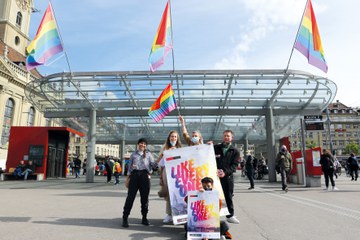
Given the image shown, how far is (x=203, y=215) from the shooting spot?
4.24 m

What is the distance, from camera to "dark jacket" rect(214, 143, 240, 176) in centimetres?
555

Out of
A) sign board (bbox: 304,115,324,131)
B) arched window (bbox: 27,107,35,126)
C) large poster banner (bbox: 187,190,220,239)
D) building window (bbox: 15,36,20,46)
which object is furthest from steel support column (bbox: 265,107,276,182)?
building window (bbox: 15,36,20,46)

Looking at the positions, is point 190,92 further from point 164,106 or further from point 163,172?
point 163,172

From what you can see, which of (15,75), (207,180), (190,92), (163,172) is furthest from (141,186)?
(15,75)

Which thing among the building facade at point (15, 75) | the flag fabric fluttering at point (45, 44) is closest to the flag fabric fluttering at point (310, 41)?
the flag fabric fluttering at point (45, 44)

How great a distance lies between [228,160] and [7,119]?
156ft

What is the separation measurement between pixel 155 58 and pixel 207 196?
27.6ft

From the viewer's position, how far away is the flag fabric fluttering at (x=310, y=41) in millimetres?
11422

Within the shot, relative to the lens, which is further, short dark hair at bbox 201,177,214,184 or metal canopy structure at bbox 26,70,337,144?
metal canopy structure at bbox 26,70,337,144

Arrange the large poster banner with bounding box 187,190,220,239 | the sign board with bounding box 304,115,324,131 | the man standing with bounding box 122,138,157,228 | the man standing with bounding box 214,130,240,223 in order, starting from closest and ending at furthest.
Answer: the large poster banner with bounding box 187,190,220,239, the man standing with bounding box 122,138,157,228, the man standing with bounding box 214,130,240,223, the sign board with bounding box 304,115,324,131

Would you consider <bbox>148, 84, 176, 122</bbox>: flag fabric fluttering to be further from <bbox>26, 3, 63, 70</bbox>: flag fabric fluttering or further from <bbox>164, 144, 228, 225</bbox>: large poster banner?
<bbox>164, 144, 228, 225</bbox>: large poster banner

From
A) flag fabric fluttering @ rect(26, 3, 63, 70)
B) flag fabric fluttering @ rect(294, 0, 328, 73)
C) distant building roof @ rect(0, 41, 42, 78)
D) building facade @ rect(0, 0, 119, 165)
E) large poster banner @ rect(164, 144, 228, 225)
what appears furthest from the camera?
distant building roof @ rect(0, 41, 42, 78)

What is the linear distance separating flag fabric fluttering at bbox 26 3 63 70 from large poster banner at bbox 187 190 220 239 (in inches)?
366

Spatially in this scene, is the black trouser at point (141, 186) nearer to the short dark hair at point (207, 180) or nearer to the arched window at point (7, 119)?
the short dark hair at point (207, 180)
